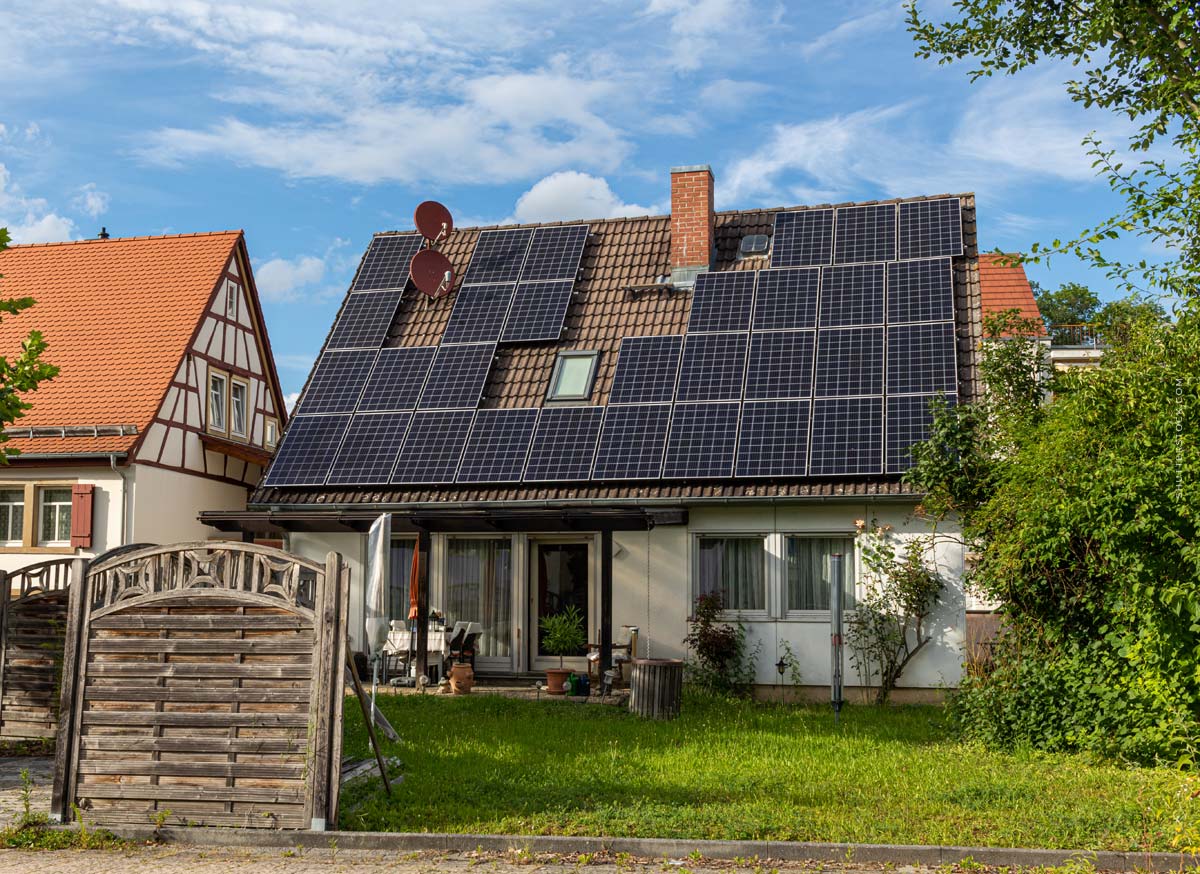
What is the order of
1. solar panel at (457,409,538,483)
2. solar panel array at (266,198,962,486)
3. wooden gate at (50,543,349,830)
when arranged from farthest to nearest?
solar panel at (457,409,538,483), solar panel array at (266,198,962,486), wooden gate at (50,543,349,830)

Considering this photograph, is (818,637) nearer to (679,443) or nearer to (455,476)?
(679,443)

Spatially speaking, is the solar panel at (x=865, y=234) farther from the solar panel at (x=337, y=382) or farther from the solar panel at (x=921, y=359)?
the solar panel at (x=337, y=382)

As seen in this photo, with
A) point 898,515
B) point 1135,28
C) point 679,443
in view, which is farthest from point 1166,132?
point 679,443

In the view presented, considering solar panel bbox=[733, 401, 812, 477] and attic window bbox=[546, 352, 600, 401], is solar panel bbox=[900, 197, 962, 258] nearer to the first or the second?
solar panel bbox=[733, 401, 812, 477]

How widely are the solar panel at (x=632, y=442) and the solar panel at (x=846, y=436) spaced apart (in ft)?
7.40

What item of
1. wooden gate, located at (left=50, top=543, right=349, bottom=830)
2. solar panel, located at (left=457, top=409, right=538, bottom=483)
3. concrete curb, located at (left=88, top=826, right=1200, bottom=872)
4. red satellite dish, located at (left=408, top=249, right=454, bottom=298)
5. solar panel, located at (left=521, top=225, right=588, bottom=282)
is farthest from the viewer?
red satellite dish, located at (left=408, top=249, right=454, bottom=298)

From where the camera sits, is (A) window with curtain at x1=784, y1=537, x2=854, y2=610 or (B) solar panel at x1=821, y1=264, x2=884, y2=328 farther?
(B) solar panel at x1=821, y1=264, x2=884, y2=328

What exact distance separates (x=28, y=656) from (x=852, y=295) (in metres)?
13.0

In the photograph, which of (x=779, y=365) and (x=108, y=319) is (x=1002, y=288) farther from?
(x=108, y=319)

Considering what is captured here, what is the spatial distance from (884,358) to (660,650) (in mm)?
5544

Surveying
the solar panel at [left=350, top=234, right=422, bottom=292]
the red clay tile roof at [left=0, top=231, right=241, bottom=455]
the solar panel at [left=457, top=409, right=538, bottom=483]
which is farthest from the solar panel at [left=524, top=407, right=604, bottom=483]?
the red clay tile roof at [left=0, top=231, right=241, bottom=455]

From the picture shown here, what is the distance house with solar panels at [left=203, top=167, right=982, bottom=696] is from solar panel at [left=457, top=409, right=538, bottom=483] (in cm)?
5

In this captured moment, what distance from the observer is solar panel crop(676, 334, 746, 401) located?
18.5 meters

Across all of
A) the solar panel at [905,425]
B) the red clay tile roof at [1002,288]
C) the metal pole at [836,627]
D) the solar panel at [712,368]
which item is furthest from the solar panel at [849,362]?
the red clay tile roof at [1002,288]
